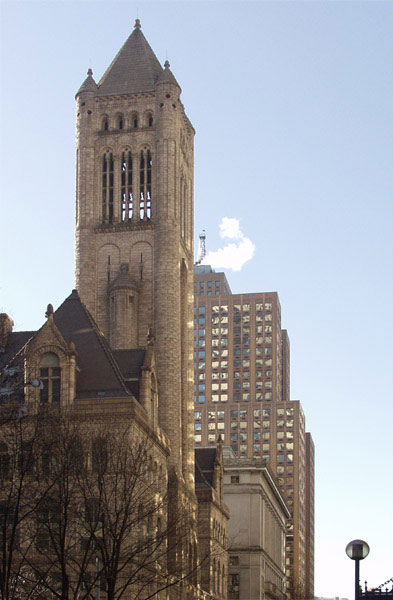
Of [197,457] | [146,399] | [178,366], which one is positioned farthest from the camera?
[197,457]

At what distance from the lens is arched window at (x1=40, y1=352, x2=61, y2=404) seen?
228 ft

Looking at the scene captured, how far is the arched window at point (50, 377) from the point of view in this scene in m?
69.5

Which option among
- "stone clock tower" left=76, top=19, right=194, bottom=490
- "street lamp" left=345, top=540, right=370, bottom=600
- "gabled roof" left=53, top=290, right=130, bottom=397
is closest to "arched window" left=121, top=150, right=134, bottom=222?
"stone clock tower" left=76, top=19, right=194, bottom=490

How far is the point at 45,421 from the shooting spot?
54.1 meters

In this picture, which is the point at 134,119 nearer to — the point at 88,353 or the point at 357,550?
the point at 88,353

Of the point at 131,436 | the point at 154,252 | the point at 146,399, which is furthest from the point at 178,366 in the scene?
the point at 131,436

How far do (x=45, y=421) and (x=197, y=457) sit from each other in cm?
6000

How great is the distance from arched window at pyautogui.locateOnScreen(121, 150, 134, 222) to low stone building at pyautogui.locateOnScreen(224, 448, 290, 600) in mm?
50988

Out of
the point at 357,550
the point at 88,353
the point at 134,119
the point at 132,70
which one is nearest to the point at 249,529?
the point at 134,119

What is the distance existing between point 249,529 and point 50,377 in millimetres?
73115

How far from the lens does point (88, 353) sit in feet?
243

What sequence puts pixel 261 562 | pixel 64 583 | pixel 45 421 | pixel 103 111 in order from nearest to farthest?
pixel 64 583, pixel 45 421, pixel 103 111, pixel 261 562

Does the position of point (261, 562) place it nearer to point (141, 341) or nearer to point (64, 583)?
point (141, 341)

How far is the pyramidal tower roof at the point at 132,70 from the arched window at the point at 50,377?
35.9 meters
